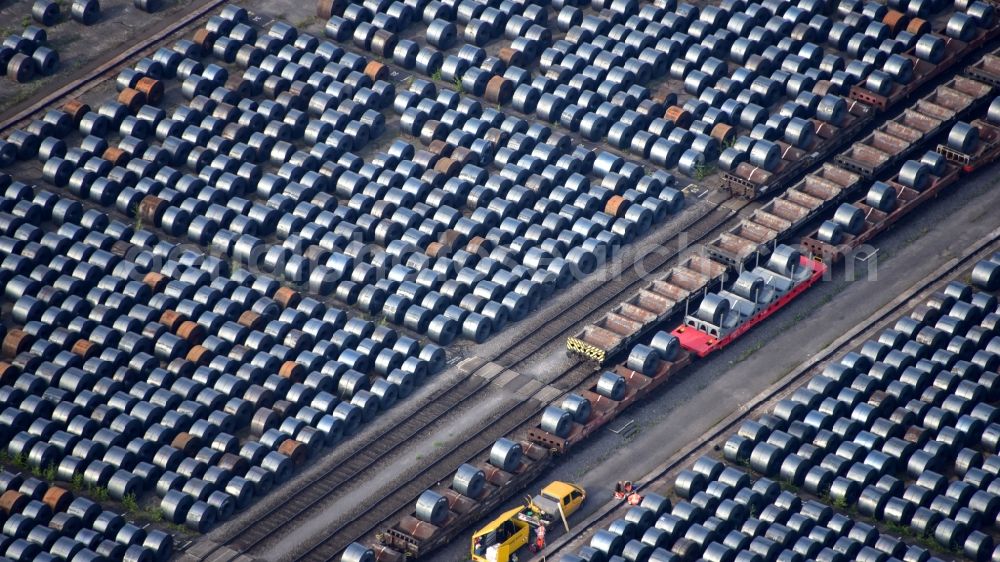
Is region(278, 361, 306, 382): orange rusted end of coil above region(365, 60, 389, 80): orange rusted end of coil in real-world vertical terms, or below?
below

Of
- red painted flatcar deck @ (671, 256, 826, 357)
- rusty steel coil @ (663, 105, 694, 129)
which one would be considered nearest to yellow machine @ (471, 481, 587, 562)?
red painted flatcar deck @ (671, 256, 826, 357)

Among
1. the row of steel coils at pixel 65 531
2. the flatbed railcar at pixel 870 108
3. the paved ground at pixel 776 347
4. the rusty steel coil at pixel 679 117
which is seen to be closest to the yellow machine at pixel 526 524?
the paved ground at pixel 776 347

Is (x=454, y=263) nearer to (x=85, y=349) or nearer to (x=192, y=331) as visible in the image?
(x=192, y=331)

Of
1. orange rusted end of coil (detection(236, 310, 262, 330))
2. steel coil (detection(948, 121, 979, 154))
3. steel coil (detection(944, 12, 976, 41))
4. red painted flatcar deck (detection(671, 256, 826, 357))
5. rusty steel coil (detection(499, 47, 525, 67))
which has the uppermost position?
steel coil (detection(944, 12, 976, 41))

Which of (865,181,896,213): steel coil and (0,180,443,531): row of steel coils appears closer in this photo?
(0,180,443,531): row of steel coils

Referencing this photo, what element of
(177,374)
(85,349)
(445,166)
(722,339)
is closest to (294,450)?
(177,374)

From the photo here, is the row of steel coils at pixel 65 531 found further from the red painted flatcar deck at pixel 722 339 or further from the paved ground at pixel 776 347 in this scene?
the red painted flatcar deck at pixel 722 339

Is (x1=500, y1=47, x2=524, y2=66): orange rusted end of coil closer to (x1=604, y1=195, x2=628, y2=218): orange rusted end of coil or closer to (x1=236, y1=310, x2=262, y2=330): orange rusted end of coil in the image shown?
(x1=604, y1=195, x2=628, y2=218): orange rusted end of coil

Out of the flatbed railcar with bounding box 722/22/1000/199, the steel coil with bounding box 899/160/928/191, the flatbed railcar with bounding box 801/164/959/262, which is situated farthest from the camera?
the flatbed railcar with bounding box 722/22/1000/199
